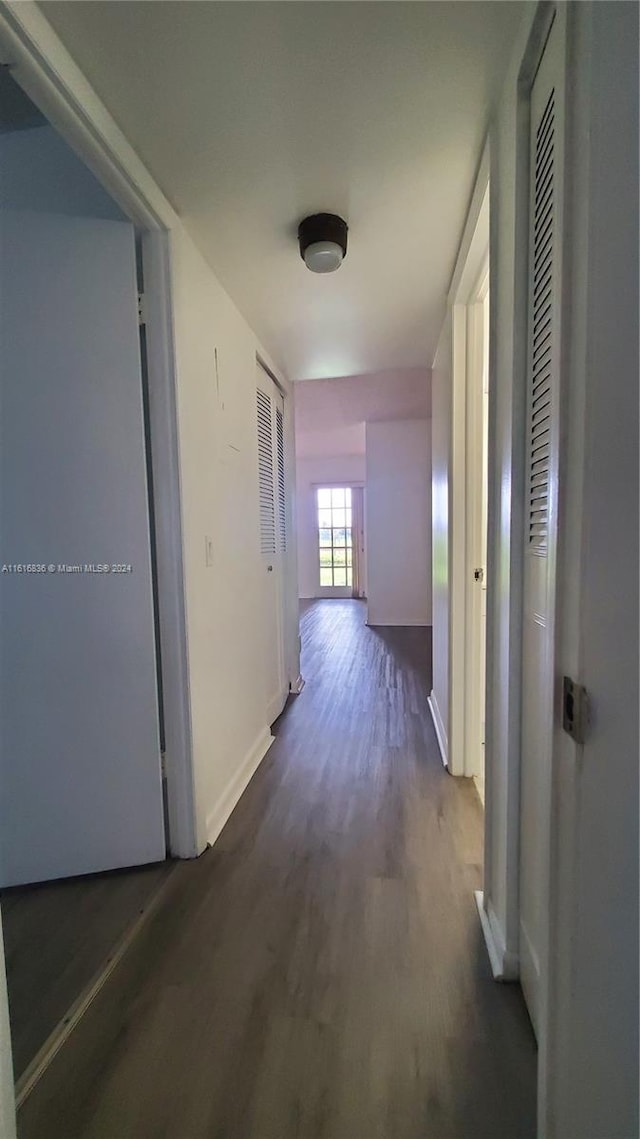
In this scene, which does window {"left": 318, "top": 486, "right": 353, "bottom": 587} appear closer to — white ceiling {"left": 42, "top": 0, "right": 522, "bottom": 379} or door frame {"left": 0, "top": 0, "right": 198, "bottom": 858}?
white ceiling {"left": 42, "top": 0, "right": 522, "bottom": 379}

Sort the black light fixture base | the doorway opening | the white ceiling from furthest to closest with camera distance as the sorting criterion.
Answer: the doorway opening, the black light fixture base, the white ceiling

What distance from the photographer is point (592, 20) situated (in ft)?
1.91

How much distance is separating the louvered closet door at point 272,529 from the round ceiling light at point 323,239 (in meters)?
1.09

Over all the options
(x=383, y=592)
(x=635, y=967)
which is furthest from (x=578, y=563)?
(x=383, y=592)

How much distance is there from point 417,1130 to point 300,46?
92.0 inches

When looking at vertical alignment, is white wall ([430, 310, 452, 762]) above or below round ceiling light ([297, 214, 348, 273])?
below

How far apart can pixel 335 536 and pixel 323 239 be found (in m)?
7.42

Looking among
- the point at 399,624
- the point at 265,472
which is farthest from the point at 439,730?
the point at 399,624

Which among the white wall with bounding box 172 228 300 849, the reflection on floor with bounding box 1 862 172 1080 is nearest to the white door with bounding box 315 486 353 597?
the white wall with bounding box 172 228 300 849

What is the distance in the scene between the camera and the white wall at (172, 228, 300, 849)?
1724 millimetres

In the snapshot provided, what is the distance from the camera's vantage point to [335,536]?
9.05 m

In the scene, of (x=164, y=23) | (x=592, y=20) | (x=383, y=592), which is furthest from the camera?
(x=383, y=592)

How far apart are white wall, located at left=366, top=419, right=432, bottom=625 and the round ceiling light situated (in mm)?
4194

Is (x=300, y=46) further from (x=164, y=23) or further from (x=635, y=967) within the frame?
(x=635, y=967)
